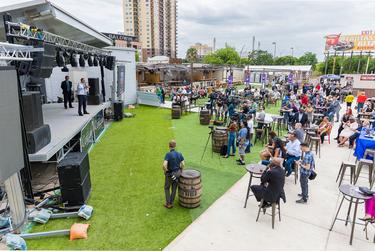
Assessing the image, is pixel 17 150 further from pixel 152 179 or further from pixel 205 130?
pixel 205 130

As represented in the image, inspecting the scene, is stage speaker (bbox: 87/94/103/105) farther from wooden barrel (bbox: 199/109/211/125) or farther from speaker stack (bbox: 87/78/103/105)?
wooden barrel (bbox: 199/109/211/125)

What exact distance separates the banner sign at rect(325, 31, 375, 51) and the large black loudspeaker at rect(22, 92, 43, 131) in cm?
5524

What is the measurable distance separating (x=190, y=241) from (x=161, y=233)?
642mm

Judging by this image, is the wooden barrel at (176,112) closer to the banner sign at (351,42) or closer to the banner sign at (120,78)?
the banner sign at (120,78)

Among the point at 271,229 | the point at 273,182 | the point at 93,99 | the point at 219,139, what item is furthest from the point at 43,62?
the point at 271,229

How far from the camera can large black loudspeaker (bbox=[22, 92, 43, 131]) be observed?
585 cm

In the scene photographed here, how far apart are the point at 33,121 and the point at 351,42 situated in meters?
56.3

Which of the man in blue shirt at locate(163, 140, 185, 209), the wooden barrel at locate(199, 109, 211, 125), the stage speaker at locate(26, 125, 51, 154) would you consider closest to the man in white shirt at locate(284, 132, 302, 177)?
the man in blue shirt at locate(163, 140, 185, 209)

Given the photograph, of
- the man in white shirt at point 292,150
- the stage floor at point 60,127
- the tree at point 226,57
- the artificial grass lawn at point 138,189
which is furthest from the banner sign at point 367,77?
the tree at point 226,57

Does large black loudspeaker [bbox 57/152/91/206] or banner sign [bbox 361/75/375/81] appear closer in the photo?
large black loudspeaker [bbox 57/152/91/206]

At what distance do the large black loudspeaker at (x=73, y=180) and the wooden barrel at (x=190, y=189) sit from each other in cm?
230

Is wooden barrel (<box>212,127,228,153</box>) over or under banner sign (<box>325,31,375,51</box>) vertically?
under

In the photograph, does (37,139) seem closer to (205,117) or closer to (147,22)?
(205,117)

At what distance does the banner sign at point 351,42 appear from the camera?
4478 cm
